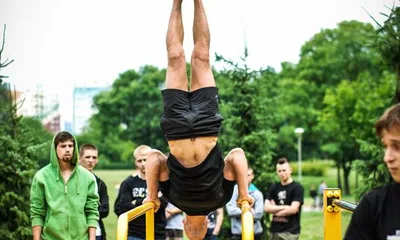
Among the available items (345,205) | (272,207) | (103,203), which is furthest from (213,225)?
(345,205)

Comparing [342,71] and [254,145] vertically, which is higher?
[342,71]

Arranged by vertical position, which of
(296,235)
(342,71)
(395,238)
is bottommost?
(296,235)

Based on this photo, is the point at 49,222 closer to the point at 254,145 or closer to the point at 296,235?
the point at 296,235

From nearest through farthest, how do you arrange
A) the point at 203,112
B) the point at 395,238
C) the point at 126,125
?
the point at 395,238 → the point at 203,112 → the point at 126,125

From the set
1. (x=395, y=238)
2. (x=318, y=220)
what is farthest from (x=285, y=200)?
(x=318, y=220)

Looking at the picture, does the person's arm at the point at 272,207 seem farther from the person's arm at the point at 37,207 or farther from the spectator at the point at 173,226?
the person's arm at the point at 37,207

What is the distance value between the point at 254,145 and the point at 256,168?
40cm

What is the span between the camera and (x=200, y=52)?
5.73 metres

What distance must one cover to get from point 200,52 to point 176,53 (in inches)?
9.4

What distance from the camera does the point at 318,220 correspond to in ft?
75.4

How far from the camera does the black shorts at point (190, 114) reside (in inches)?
213

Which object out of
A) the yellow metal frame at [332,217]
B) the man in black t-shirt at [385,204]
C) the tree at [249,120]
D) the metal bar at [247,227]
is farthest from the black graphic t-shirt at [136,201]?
the man in black t-shirt at [385,204]

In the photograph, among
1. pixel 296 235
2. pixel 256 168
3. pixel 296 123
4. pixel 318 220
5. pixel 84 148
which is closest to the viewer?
pixel 84 148

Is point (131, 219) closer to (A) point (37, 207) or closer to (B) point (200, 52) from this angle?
(A) point (37, 207)
